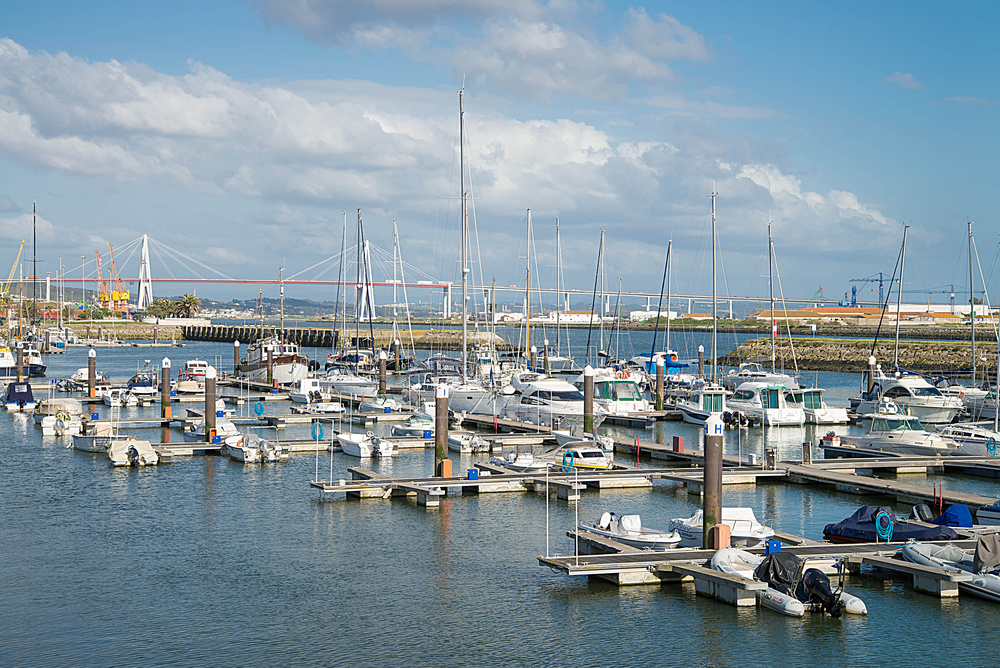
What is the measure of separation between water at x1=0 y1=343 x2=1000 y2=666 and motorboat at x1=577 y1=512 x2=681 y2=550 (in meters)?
1.23

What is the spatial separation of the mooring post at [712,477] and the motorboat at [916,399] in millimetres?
27875

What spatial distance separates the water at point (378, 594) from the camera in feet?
53.4

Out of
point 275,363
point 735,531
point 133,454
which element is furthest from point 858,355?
point 735,531

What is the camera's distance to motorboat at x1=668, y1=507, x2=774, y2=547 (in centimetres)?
2097

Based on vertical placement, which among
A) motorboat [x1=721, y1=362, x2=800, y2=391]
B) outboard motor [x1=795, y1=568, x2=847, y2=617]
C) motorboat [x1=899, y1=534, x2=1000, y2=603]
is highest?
motorboat [x1=721, y1=362, x2=800, y2=391]

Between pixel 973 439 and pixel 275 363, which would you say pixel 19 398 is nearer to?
pixel 275 363

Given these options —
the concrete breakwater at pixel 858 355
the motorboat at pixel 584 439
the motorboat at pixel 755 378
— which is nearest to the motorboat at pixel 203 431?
the motorboat at pixel 584 439

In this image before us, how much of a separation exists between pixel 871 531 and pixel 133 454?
23367 millimetres

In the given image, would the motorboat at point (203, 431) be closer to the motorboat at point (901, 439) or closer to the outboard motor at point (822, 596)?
the motorboat at point (901, 439)

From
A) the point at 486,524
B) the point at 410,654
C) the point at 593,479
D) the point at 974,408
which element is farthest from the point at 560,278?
the point at 410,654

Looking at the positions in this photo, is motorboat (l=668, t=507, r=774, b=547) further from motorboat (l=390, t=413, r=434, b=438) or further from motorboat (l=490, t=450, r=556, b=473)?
motorboat (l=390, t=413, r=434, b=438)

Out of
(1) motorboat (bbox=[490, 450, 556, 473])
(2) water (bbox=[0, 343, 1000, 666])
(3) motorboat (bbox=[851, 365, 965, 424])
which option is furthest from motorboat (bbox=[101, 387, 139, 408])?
(3) motorboat (bbox=[851, 365, 965, 424])

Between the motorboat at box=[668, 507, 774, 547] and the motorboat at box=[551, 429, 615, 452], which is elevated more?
the motorboat at box=[551, 429, 615, 452]

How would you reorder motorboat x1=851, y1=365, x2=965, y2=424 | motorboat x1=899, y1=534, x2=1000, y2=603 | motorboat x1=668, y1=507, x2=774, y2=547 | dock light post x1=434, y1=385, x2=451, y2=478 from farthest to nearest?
motorboat x1=851, y1=365, x2=965, y2=424
dock light post x1=434, y1=385, x2=451, y2=478
motorboat x1=668, y1=507, x2=774, y2=547
motorboat x1=899, y1=534, x2=1000, y2=603
